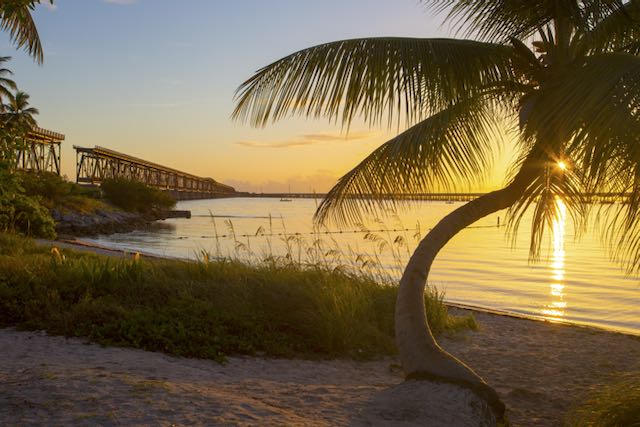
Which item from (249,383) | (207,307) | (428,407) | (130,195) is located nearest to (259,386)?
(249,383)

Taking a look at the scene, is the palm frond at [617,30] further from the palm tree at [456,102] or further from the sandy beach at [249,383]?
the sandy beach at [249,383]

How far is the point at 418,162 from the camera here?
6.62m

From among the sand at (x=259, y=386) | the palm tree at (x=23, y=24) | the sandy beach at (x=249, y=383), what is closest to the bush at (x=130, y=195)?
the palm tree at (x=23, y=24)

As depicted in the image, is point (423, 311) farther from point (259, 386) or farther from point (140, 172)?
point (140, 172)

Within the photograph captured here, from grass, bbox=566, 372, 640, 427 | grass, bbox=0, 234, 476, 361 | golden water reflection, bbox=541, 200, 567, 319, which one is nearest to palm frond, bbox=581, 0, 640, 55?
golden water reflection, bbox=541, 200, 567, 319

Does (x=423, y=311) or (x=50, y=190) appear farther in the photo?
(x=50, y=190)

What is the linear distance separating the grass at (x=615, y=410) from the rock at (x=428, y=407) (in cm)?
90

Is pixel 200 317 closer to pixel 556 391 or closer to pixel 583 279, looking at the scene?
pixel 556 391

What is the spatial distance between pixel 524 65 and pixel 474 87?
0.56m

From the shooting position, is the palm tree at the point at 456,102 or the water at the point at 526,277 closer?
the palm tree at the point at 456,102

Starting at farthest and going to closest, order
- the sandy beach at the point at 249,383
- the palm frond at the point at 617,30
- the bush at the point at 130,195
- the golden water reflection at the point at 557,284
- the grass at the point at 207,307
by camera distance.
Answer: the bush at the point at 130,195, the golden water reflection at the point at 557,284, the grass at the point at 207,307, the palm frond at the point at 617,30, the sandy beach at the point at 249,383

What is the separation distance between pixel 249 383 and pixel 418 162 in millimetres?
2971

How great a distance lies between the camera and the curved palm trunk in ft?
21.6

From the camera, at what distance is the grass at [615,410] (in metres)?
5.55
